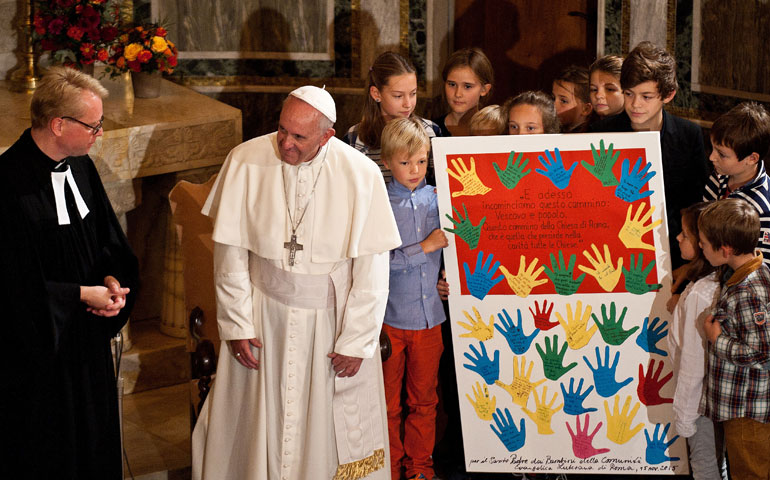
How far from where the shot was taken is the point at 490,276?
423 centimetres

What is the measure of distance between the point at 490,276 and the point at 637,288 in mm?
604

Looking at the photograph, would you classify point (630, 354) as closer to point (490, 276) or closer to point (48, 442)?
point (490, 276)

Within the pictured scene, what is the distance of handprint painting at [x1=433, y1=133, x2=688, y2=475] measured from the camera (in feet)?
13.7

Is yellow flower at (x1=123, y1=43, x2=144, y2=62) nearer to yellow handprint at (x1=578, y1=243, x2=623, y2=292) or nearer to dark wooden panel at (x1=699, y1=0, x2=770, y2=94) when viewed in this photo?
yellow handprint at (x1=578, y1=243, x2=623, y2=292)

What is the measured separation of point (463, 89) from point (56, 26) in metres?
2.38

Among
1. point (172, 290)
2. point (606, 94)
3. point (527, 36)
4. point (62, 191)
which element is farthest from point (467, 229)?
point (527, 36)

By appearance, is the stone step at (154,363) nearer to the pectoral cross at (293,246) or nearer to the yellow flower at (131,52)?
the yellow flower at (131,52)

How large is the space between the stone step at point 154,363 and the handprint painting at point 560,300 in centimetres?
210

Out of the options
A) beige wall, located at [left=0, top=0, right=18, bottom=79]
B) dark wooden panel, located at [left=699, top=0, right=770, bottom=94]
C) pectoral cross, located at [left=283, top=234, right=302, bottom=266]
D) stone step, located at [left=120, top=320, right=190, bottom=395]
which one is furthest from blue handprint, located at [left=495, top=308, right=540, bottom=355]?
beige wall, located at [left=0, top=0, right=18, bottom=79]

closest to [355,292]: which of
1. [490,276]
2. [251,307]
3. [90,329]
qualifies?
[251,307]

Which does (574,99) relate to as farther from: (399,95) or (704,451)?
(704,451)

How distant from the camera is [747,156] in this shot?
406 cm

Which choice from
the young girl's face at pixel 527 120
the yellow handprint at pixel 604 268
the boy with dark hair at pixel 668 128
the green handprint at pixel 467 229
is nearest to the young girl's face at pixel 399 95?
the young girl's face at pixel 527 120

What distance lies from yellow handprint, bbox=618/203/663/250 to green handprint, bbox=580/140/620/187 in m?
0.14
